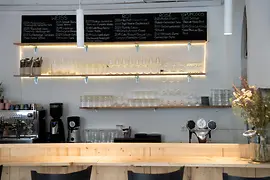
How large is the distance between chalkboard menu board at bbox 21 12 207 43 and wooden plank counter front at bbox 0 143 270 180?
273cm

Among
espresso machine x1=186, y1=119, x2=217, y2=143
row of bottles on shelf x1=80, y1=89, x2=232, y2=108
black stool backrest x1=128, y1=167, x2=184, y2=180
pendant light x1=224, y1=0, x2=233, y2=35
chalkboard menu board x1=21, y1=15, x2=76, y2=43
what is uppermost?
chalkboard menu board x1=21, y1=15, x2=76, y2=43

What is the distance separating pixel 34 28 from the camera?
6172 millimetres

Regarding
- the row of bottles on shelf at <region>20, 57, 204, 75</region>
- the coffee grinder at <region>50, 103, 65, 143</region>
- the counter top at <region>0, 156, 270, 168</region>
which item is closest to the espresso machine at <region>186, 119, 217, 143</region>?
the row of bottles on shelf at <region>20, 57, 204, 75</region>

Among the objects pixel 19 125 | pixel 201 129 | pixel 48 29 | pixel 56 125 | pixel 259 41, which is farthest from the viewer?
pixel 48 29

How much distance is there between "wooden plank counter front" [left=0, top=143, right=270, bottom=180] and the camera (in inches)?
129

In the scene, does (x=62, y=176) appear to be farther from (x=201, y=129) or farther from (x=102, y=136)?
(x=102, y=136)

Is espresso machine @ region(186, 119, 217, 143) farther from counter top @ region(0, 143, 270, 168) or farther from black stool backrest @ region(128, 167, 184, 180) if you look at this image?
black stool backrest @ region(128, 167, 184, 180)

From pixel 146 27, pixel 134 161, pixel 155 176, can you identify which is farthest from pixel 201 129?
pixel 155 176

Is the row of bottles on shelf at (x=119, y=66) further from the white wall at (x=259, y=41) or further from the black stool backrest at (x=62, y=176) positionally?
the black stool backrest at (x=62, y=176)

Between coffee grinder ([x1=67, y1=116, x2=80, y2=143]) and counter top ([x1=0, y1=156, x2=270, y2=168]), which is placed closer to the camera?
counter top ([x1=0, y1=156, x2=270, y2=168])

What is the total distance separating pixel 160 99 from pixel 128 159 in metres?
2.60

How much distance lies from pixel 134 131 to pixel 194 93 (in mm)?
1105

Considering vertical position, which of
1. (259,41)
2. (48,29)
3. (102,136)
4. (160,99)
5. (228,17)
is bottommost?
(102,136)

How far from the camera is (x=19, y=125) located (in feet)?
18.8
